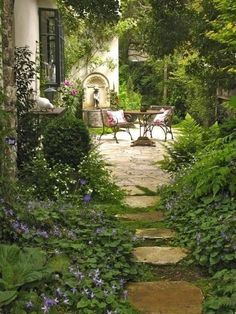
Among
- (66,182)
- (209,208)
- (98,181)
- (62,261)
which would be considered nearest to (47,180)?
(66,182)

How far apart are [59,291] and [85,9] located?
5.26 metres

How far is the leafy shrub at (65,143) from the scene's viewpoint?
6.73 m

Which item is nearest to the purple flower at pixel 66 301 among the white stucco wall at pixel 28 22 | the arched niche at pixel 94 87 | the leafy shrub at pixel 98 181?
the leafy shrub at pixel 98 181

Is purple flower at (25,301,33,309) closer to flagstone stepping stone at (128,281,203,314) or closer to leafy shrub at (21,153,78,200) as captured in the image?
flagstone stepping stone at (128,281,203,314)

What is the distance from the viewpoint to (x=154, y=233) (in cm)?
466

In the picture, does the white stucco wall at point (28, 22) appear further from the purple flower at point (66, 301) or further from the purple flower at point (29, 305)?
the purple flower at point (29, 305)

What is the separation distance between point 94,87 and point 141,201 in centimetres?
1205

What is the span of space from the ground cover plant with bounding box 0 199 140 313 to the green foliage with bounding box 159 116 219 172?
3.07 meters

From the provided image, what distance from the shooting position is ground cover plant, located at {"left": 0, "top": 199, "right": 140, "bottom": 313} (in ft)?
9.52

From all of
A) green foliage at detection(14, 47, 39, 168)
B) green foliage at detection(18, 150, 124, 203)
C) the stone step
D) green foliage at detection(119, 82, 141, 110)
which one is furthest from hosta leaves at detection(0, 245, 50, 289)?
green foliage at detection(119, 82, 141, 110)

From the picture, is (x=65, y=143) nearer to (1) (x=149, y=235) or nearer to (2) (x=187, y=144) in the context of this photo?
(2) (x=187, y=144)

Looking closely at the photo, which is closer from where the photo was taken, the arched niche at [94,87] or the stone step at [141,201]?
the stone step at [141,201]

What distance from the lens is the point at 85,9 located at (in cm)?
738

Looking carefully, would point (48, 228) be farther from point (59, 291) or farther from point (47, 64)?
point (47, 64)
